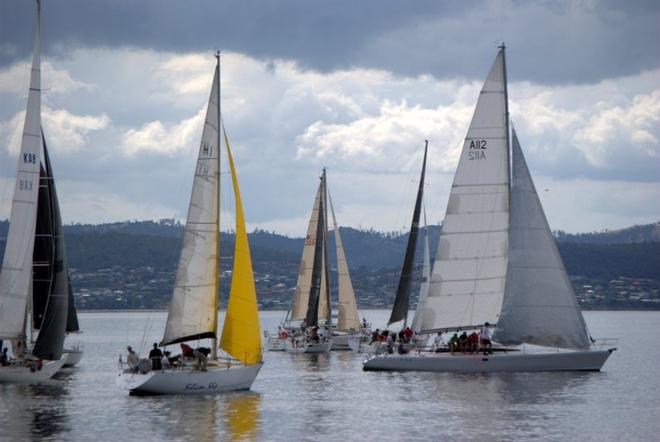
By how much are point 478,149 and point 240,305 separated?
14589mm

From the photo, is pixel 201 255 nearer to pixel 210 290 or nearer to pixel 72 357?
pixel 210 290

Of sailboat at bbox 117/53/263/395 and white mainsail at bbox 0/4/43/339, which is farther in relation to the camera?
white mainsail at bbox 0/4/43/339

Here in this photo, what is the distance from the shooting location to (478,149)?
54.7 metres

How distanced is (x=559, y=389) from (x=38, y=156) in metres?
22.6

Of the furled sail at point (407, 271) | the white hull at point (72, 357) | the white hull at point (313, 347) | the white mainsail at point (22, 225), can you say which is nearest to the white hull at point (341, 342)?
the white hull at point (313, 347)

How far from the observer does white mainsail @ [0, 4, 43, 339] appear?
165ft

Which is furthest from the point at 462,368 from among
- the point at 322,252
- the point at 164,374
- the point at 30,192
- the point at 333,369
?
the point at 322,252

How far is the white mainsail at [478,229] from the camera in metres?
54.6

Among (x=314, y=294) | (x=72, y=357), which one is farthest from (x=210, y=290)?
(x=314, y=294)

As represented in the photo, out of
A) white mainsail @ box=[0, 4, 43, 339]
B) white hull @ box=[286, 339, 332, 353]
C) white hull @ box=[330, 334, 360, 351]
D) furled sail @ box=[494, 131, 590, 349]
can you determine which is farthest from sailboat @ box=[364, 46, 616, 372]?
white hull @ box=[330, 334, 360, 351]

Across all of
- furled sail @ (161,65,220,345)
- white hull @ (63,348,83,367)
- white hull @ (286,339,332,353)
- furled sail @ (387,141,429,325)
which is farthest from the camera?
Result: white hull @ (286,339,332,353)

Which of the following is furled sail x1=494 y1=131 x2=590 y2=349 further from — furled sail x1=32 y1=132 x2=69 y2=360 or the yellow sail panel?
furled sail x1=32 y1=132 x2=69 y2=360

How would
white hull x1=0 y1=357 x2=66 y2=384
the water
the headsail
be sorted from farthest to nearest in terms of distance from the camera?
the headsail
white hull x1=0 y1=357 x2=66 y2=384
the water

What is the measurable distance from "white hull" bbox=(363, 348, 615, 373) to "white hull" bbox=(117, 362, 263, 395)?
11683 mm
